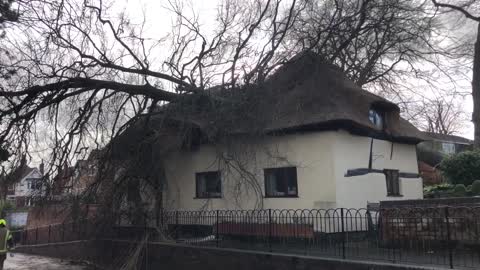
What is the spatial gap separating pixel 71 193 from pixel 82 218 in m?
0.94

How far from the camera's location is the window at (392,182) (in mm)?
16469

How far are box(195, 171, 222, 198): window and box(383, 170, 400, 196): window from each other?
5858 millimetres

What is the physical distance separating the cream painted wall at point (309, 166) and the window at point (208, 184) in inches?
8.4

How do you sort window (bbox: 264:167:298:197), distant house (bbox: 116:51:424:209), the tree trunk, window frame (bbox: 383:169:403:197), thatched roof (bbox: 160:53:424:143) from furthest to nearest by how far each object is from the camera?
the tree trunk, window frame (bbox: 383:169:403:197), window (bbox: 264:167:298:197), thatched roof (bbox: 160:53:424:143), distant house (bbox: 116:51:424:209)

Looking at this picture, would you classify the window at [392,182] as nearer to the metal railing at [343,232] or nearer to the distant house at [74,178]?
the metal railing at [343,232]

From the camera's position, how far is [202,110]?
1616cm

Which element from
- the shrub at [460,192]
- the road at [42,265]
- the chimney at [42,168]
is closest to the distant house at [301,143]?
the shrub at [460,192]

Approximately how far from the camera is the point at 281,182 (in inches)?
610

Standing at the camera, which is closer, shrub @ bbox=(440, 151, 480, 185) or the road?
shrub @ bbox=(440, 151, 480, 185)

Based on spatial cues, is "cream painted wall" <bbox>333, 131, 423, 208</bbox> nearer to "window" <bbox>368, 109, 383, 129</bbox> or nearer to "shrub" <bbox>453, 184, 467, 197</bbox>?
"window" <bbox>368, 109, 383, 129</bbox>

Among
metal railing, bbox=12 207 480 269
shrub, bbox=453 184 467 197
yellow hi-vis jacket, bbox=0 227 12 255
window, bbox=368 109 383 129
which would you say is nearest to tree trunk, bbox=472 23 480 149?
window, bbox=368 109 383 129

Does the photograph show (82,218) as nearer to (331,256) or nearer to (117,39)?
(117,39)

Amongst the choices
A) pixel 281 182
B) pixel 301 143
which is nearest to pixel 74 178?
pixel 281 182

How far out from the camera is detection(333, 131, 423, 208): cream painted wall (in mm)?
14328
